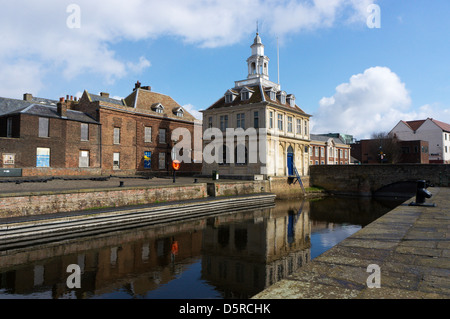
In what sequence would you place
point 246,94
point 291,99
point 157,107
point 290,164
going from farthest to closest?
point 291,99 < point 157,107 < point 290,164 < point 246,94

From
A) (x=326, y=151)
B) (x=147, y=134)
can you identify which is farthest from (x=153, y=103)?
(x=326, y=151)

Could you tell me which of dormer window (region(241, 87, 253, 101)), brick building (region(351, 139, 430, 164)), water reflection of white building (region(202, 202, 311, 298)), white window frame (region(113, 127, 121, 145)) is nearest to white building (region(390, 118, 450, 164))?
brick building (region(351, 139, 430, 164))

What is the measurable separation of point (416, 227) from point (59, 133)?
2942 centimetres

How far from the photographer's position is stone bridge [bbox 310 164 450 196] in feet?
111

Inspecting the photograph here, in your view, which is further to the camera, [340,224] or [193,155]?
[193,155]

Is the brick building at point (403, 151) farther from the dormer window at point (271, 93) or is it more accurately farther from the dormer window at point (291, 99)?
the dormer window at point (271, 93)

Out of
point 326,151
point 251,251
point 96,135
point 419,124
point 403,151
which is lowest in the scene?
point 251,251

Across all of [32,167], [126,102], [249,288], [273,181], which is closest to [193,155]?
[126,102]

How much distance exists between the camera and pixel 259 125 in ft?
107

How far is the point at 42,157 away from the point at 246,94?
2199 cm

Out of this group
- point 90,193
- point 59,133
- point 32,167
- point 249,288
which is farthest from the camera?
point 59,133

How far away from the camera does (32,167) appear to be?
83.8 ft

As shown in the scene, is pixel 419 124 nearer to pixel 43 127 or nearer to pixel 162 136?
pixel 162 136

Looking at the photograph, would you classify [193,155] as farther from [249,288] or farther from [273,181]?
[249,288]
